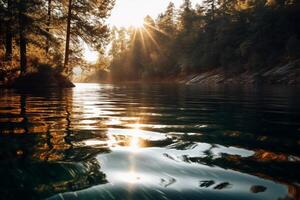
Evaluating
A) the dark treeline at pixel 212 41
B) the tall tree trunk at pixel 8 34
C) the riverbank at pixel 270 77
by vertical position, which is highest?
the dark treeline at pixel 212 41

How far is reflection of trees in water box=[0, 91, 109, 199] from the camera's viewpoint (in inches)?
84.9

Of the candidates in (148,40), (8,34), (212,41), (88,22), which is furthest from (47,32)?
(148,40)

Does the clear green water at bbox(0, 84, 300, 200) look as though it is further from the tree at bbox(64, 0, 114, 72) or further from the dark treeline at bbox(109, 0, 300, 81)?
the dark treeline at bbox(109, 0, 300, 81)

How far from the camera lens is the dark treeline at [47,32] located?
64.0ft

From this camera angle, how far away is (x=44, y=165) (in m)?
2.74

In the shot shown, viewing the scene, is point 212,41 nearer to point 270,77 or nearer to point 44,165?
point 270,77

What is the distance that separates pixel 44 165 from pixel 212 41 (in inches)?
2426

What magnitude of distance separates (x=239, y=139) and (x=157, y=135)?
1.11m

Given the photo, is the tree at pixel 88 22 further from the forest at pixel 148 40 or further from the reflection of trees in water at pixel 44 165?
the reflection of trees in water at pixel 44 165

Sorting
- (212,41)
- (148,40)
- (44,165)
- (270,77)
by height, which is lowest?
(44,165)

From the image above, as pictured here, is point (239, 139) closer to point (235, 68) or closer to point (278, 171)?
point (278, 171)

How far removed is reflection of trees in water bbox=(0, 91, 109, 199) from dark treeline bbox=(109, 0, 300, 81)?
3974 cm

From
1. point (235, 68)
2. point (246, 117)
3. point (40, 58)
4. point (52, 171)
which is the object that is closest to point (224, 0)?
point (235, 68)

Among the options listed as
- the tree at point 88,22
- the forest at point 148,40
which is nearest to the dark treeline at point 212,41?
the forest at point 148,40
